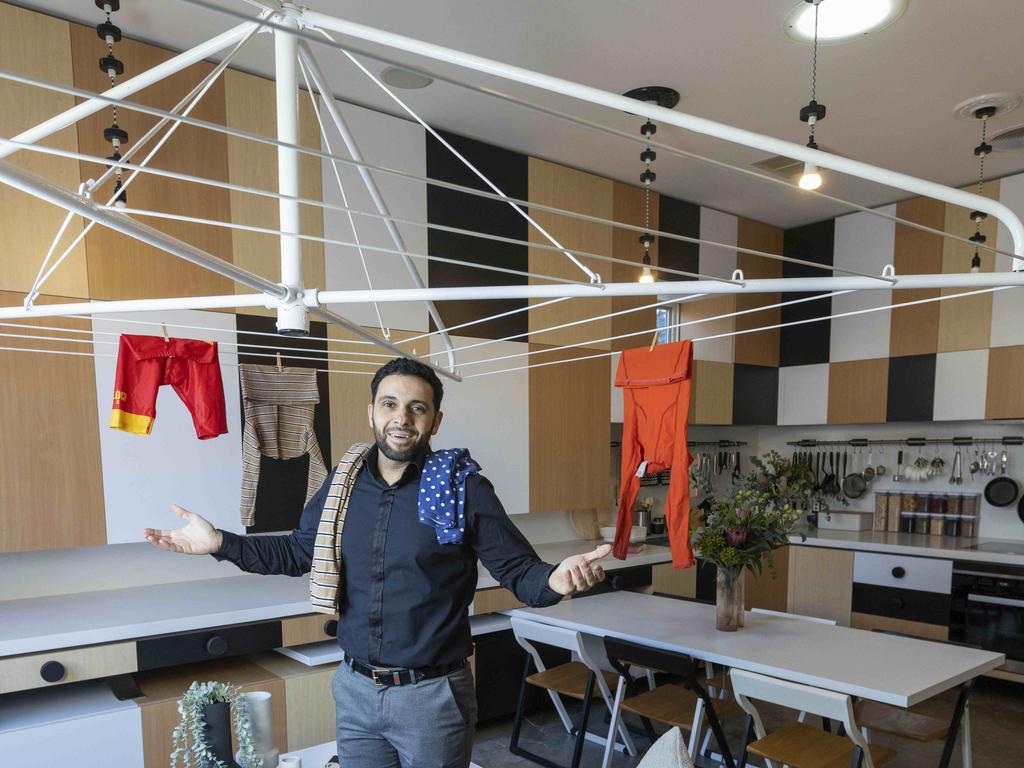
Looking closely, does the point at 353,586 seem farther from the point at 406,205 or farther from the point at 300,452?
the point at 406,205

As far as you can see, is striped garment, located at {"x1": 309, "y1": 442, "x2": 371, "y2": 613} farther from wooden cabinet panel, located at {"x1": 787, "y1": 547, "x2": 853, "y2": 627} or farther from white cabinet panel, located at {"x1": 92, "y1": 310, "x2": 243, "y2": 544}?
wooden cabinet panel, located at {"x1": 787, "y1": 547, "x2": 853, "y2": 627}

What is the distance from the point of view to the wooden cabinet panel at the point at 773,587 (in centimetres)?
488

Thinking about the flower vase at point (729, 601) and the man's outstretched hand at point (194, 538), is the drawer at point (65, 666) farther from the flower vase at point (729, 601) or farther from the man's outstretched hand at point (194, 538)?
the flower vase at point (729, 601)

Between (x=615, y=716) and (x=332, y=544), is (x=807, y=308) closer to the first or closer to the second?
(x=615, y=716)

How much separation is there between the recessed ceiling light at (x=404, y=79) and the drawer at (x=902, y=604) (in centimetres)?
387

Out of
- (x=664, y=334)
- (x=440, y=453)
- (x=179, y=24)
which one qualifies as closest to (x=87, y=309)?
(x=440, y=453)

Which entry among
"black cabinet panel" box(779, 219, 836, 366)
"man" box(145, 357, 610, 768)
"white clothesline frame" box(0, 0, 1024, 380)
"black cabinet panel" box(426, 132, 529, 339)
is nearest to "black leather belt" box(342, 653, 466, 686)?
"man" box(145, 357, 610, 768)

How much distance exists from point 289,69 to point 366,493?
1066mm

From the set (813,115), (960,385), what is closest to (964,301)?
(960,385)

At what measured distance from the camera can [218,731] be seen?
1.66 m

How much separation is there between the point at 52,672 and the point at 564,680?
197 centimetres

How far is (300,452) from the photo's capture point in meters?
3.15

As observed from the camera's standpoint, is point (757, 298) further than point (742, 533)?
Yes

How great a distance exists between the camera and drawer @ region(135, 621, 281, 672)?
246cm
